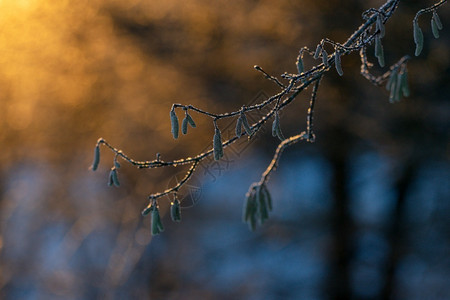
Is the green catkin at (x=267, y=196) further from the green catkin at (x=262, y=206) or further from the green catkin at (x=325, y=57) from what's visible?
the green catkin at (x=325, y=57)

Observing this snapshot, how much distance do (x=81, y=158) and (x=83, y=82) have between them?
1.07 meters

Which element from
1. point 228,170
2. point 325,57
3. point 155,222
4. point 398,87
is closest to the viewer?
point 398,87

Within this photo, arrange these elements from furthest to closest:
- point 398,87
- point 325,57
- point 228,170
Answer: point 228,170, point 325,57, point 398,87

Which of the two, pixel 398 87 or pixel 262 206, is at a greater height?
pixel 398 87

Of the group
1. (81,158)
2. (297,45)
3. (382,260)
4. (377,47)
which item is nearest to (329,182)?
(382,260)

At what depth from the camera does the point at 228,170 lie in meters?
7.07

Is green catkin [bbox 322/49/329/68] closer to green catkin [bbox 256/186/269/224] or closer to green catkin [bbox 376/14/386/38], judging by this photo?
green catkin [bbox 376/14/386/38]

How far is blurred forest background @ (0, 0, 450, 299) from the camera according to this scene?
262 inches

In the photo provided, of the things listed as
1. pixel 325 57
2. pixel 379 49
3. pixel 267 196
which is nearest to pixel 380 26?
pixel 379 49

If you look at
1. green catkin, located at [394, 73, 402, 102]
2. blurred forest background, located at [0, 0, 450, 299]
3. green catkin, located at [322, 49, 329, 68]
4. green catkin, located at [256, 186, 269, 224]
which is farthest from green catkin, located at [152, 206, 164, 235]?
blurred forest background, located at [0, 0, 450, 299]

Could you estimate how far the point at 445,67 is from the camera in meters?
6.41

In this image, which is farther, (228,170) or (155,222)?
(228,170)

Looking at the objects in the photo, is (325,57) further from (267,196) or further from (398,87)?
(267,196)

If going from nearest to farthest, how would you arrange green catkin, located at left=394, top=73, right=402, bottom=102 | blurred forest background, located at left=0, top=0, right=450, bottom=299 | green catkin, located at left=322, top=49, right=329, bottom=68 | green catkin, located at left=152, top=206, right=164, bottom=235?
1. green catkin, located at left=394, top=73, right=402, bottom=102
2. green catkin, located at left=322, top=49, right=329, bottom=68
3. green catkin, located at left=152, top=206, right=164, bottom=235
4. blurred forest background, located at left=0, top=0, right=450, bottom=299
